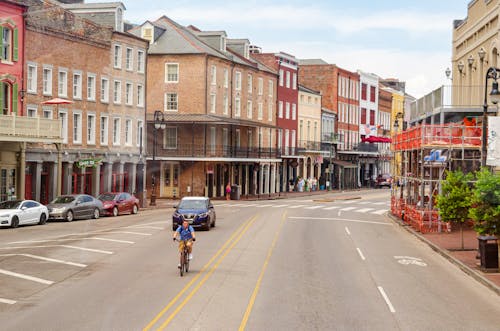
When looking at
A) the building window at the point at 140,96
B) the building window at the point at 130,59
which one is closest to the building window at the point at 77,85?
the building window at the point at 130,59

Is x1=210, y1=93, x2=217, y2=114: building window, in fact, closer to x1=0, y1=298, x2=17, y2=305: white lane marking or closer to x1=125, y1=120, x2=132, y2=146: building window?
x1=125, y1=120, x2=132, y2=146: building window

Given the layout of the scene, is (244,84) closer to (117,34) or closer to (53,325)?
(117,34)

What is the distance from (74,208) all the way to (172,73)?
31654 mm

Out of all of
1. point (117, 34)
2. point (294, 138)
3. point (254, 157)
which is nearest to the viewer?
point (117, 34)

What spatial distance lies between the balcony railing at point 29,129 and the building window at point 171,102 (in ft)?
88.7

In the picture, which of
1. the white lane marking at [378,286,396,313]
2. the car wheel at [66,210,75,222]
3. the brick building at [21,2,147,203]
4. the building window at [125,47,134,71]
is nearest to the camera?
the white lane marking at [378,286,396,313]

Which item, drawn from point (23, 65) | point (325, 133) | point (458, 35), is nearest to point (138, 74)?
point (23, 65)

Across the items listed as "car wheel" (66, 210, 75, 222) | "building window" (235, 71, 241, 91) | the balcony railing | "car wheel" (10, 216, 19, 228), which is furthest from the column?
"building window" (235, 71, 241, 91)

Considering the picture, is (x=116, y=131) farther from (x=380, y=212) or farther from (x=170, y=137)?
(x=380, y=212)

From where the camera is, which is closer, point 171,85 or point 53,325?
point 53,325

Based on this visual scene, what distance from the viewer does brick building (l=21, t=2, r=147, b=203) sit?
47688 mm

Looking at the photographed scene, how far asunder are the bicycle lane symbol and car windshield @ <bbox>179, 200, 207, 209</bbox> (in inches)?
455

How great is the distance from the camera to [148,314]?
1573cm

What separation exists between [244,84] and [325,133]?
24358 millimetres
